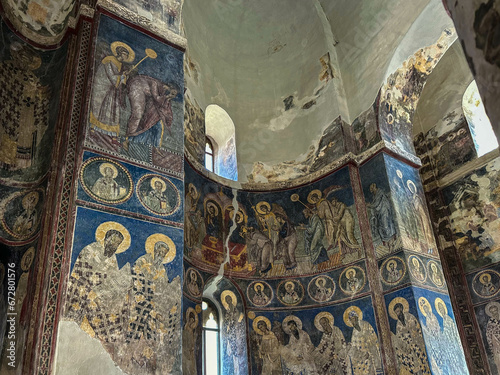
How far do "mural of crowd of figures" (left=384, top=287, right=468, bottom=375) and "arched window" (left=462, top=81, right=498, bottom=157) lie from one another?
4881mm

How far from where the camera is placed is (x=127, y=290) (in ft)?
19.3

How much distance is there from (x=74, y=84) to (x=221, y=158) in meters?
5.70

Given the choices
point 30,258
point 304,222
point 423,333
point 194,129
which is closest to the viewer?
point 30,258

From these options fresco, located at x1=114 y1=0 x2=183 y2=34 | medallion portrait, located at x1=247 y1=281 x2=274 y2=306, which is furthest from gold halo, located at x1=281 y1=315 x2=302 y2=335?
fresco, located at x1=114 y1=0 x2=183 y2=34

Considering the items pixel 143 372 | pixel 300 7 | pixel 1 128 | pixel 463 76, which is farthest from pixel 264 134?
pixel 143 372

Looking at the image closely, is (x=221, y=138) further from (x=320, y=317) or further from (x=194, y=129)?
(x=320, y=317)

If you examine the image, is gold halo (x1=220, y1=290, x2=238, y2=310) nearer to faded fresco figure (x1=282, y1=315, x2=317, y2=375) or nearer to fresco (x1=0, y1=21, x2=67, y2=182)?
faded fresco figure (x1=282, y1=315, x2=317, y2=375)

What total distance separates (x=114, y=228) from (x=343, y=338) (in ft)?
18.2

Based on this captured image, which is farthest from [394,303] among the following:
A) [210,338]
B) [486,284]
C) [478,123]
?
[478,123]

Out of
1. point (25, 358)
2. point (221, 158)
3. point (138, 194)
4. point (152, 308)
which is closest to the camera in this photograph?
point (25, 358)

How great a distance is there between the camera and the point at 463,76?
1324 centimetres

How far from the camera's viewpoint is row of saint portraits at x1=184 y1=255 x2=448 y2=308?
30.7 ft

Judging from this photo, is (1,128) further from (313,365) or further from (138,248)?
(313,365)

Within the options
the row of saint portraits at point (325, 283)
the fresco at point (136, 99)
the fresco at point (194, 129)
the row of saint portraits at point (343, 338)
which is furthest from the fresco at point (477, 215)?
the fresco at point (136, 99)
